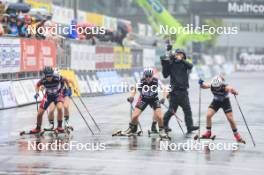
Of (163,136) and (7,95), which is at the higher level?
(7,95)

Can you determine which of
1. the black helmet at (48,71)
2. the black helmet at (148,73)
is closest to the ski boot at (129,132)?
the black helmet at (148,73)

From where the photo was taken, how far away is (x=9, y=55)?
27812 mm

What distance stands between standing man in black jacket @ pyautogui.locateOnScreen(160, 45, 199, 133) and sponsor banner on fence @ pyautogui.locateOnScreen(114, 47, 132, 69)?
22.0 metres

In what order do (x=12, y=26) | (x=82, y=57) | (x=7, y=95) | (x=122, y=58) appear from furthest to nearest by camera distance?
(x=122, y=58), (x=82, y=57), (x=12, y=26), (x=7, y=95)

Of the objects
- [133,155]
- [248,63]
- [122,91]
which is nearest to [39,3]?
[122,91]

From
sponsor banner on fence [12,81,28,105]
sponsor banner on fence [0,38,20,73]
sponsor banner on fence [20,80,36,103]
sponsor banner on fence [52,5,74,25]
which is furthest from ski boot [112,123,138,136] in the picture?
sponsor banner on fence [52,5,74,25]

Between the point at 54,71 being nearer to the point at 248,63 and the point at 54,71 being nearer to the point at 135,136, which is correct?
the point at 135,136

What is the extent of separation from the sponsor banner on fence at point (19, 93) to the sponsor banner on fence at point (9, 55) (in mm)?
545

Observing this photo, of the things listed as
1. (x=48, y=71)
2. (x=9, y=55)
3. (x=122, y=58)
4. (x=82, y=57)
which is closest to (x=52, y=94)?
(x=48, y=71)

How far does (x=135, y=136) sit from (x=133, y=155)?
3.59m

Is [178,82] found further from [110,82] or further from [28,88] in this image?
[110,82]

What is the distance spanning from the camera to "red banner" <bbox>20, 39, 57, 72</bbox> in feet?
96.1

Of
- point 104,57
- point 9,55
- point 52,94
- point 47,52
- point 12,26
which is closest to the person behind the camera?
point 52,94

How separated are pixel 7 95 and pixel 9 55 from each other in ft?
5.18
